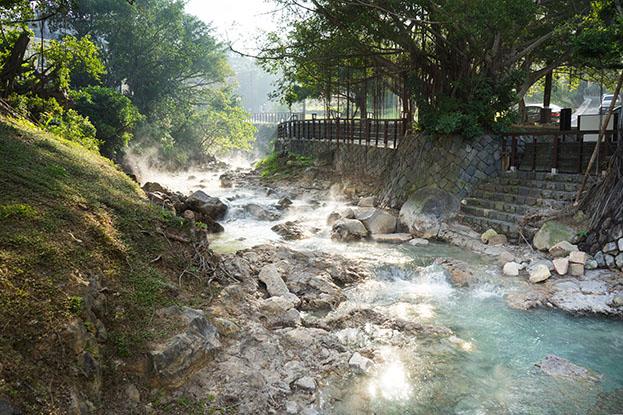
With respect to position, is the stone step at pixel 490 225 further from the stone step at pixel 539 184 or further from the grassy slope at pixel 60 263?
the grassy slope at pixel 60 263

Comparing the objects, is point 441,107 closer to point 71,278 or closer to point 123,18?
point 71,278

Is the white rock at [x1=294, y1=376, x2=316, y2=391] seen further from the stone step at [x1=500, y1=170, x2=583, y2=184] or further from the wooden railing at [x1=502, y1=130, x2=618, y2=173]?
the stone step at [x1=500, y1=170, x2=583, y2=184]

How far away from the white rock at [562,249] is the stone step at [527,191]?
1.89m

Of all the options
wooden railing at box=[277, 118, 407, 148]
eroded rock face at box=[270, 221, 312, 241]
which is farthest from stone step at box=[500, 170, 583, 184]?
eroded rock face at box=[270, 221, 312, 241]

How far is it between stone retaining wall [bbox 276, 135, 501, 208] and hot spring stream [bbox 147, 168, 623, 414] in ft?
14.4

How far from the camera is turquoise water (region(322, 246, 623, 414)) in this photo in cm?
525

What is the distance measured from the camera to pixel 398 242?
12.6m

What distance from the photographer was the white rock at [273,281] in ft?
26.1

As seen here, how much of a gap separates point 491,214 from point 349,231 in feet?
12.8

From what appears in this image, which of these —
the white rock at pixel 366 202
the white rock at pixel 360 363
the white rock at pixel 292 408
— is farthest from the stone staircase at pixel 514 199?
the white rock at pixel 292 408

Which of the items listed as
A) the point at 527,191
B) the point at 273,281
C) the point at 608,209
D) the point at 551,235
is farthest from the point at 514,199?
the point at 273,281

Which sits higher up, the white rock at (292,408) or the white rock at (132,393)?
the white rock at (132,393)

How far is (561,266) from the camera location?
918cm

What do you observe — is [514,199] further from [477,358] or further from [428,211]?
[477,358]
